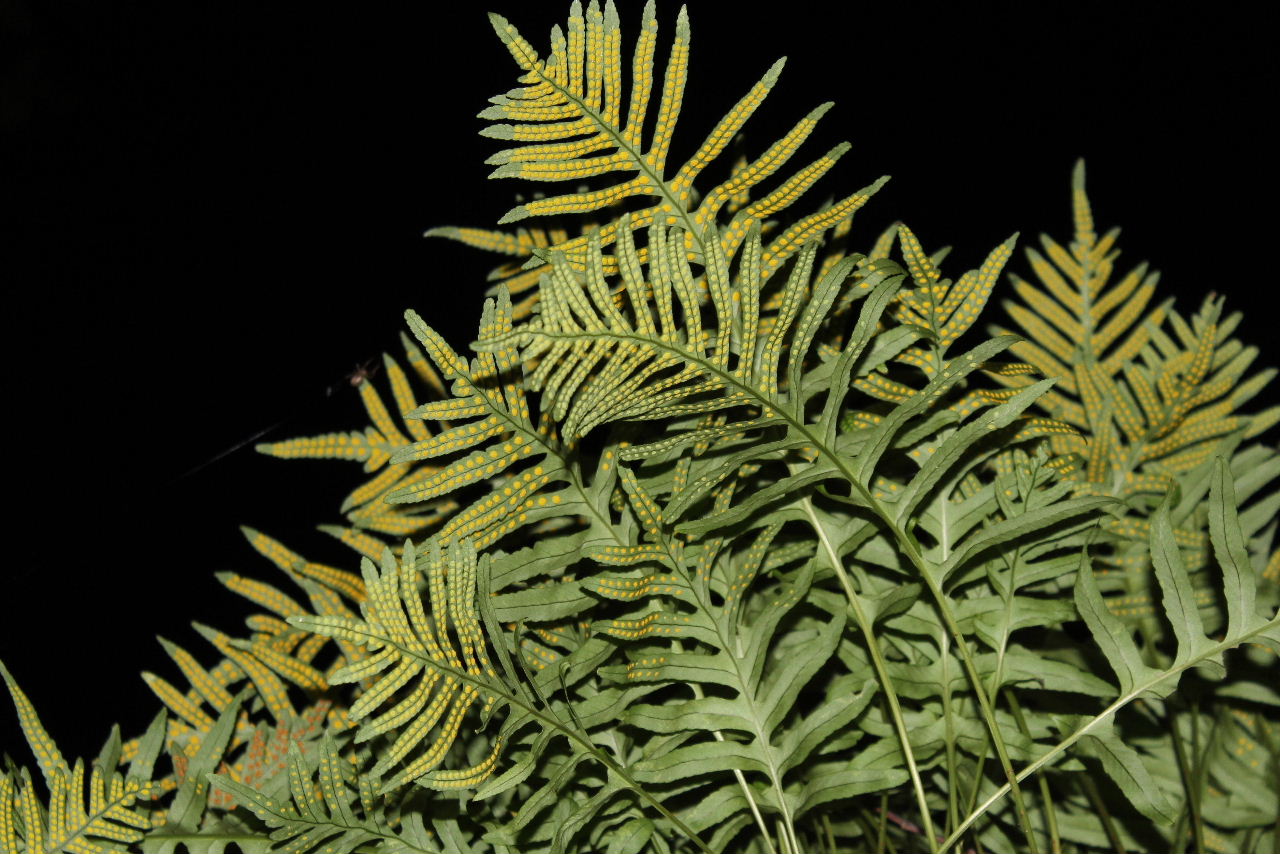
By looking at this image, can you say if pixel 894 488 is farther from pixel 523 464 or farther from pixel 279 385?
pixel 279 385

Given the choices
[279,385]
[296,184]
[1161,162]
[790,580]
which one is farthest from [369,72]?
[1161,162]

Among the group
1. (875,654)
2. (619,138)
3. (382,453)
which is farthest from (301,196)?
(875,654)

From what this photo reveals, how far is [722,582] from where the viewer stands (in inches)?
16.4

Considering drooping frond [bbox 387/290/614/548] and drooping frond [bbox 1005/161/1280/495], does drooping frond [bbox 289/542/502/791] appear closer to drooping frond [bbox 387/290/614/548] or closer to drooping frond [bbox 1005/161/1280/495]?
drooping frond [bbox 387/290/614/548]

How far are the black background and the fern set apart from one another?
13 centimetres

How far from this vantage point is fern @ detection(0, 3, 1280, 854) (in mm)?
345

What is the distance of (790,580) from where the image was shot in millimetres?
422

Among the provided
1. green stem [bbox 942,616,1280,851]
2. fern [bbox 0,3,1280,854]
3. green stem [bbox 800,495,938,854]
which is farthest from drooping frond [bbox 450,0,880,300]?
green stem [bbox 942,616,1280,851]

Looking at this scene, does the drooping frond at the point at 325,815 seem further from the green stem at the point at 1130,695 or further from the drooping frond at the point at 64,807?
the green stem at the point at 1130,695

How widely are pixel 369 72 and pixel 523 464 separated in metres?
0.41

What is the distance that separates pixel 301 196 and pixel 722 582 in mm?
478

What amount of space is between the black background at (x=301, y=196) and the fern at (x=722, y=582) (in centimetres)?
13

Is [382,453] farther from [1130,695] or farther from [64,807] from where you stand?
[1130,695]


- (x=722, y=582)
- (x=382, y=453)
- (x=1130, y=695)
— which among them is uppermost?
(x=382, y=453)
